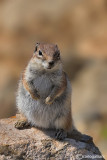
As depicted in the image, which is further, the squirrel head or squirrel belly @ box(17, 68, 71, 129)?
squirrel belly @ box(17, 68, 71, 129)

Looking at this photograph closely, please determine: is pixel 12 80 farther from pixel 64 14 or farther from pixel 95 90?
pixel 64 14

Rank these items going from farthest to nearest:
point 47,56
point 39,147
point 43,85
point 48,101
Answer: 1. point 43,85
2. point 48,101
3. point 39,147
4. point 47,56

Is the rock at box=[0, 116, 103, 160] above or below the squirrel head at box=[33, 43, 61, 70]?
below

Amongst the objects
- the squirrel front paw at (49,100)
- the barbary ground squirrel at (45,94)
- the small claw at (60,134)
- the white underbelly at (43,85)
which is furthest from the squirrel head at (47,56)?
the small claw at (60,134)

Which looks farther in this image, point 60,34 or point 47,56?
point 60,34

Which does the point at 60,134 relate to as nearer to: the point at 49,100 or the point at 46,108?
the point at 46,108

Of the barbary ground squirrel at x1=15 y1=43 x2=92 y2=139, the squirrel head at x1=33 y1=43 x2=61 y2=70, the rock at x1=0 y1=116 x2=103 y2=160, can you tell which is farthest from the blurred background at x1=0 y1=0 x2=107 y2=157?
the squirrel head at x1=33 y1=43 x2=61 y2=70

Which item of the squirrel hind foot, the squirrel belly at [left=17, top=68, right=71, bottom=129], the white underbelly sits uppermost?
the white underbelly

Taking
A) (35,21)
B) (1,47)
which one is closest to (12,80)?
(1,47)

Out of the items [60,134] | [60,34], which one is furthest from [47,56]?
[60,34]

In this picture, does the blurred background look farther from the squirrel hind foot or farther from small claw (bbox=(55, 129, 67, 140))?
small claw (bbox=(55, 129, 67, 140))
